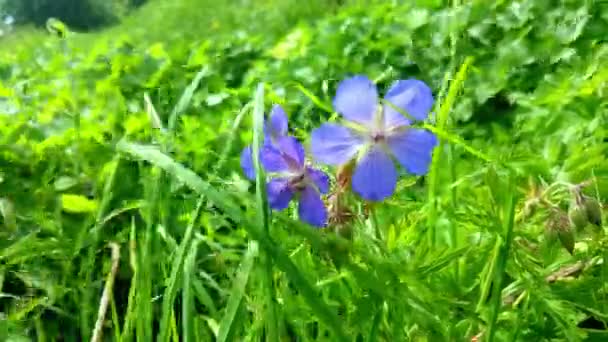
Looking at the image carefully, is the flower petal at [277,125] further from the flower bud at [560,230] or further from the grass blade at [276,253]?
the flower bud at [560,230]

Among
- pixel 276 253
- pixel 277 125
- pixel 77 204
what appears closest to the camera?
pixel 276 253

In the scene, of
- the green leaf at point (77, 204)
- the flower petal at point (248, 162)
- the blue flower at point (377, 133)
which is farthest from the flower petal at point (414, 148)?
the green leaf at point (77, 204)

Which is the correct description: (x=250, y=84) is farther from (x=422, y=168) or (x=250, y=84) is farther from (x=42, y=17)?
(x=42, y=17)

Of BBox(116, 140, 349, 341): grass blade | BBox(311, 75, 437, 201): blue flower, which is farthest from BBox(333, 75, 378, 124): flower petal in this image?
BBox(116, 140, 349, 341): grass blade

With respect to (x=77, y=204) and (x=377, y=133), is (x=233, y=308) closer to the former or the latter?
(x=377, y=133)

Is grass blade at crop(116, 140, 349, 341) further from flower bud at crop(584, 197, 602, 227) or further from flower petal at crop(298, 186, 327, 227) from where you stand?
flower bud at crop(584, 197, 602, 227)

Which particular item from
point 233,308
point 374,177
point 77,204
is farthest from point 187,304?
point 77,204

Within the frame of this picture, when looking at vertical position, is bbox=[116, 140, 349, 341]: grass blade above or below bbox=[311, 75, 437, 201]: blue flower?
Answer: below

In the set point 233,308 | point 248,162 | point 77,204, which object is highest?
point 77,204
